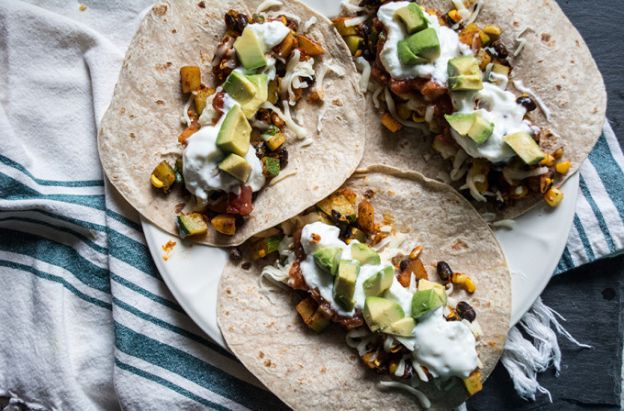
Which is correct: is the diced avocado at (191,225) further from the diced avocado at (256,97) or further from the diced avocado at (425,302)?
the diced avocado at (425,302)

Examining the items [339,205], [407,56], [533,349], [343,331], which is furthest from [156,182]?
[533,349]

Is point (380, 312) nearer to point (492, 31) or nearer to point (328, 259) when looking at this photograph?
point (328, 259)

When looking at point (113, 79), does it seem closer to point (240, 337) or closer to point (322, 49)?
point (322, 49)

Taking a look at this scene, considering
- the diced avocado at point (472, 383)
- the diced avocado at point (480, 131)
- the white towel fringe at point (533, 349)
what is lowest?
the white towel fringe at point (533, 349)

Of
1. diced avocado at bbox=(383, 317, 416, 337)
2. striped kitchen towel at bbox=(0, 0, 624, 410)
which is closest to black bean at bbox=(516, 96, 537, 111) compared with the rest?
striped kitchen towel at bbox=(0, 0, 624, 410)

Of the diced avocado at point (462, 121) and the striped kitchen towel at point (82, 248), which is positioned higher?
the diced avocado at point (462, 121)

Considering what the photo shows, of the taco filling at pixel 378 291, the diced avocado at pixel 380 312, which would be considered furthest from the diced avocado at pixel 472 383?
the diced avocado at pixel 380 312
